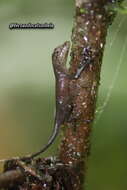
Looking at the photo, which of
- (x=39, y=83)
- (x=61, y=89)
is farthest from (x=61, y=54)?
(x=39, y=83)

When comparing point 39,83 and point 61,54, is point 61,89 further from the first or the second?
point 39,83

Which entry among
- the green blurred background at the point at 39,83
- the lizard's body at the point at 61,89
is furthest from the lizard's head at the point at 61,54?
the green blurred background at the point at 39,83

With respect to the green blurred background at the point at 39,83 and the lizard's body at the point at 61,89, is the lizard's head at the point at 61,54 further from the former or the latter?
the green blurred background at the point at 39,83

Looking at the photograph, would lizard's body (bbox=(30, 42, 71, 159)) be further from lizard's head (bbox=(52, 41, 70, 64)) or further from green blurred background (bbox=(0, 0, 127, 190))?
green blurred background (bbox=(0, 0, 127, 190))

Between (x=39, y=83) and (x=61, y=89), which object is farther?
(x=39, y=83)

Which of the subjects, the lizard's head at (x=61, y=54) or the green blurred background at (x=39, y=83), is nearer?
the lizard's head at (x=61, y=54)

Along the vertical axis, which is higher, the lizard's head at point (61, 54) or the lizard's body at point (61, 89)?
the lizard's head at point (61, 54)

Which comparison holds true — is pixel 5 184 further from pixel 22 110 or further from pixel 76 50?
pixel 22 110

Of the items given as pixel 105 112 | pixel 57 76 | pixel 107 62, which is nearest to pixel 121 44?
pixel 107 62

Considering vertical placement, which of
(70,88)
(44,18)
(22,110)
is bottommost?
(22,110)
